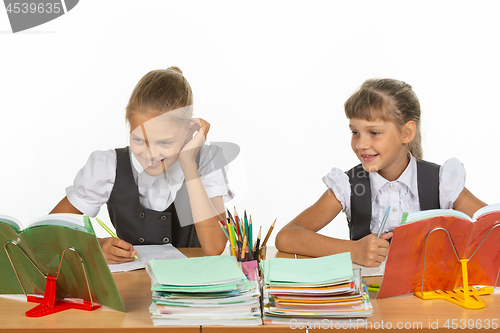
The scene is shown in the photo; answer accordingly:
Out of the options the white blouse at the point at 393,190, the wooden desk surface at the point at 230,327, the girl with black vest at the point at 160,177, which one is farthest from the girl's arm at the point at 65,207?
the white blouse at the point at 393,190

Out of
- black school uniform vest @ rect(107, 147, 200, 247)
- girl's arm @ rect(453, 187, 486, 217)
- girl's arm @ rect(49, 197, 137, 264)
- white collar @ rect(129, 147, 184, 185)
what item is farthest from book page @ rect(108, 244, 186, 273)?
girl's arm @ rect(453, 187, 486, 217)

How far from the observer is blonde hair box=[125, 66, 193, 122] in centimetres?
140

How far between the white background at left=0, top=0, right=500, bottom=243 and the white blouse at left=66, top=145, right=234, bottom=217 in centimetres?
35

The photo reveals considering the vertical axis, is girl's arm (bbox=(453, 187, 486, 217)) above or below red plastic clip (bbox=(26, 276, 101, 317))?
below

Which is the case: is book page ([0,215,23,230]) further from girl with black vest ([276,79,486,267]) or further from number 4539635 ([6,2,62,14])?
number 4539635 ([6,2,62,14])

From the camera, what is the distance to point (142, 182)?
5.03 ft

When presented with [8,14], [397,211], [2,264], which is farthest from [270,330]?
[8,14]

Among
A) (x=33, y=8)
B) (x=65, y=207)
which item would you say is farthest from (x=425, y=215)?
(x=33, y=8)

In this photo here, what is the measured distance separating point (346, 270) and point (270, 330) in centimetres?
19

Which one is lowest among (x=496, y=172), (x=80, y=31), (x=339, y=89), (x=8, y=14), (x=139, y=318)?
(x=496, y=172)

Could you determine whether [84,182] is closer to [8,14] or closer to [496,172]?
[8,14]

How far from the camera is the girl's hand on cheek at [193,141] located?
143cm

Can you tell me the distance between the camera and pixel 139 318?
0.87 m

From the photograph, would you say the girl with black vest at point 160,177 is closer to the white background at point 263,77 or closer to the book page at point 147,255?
the book page at point 147,255
